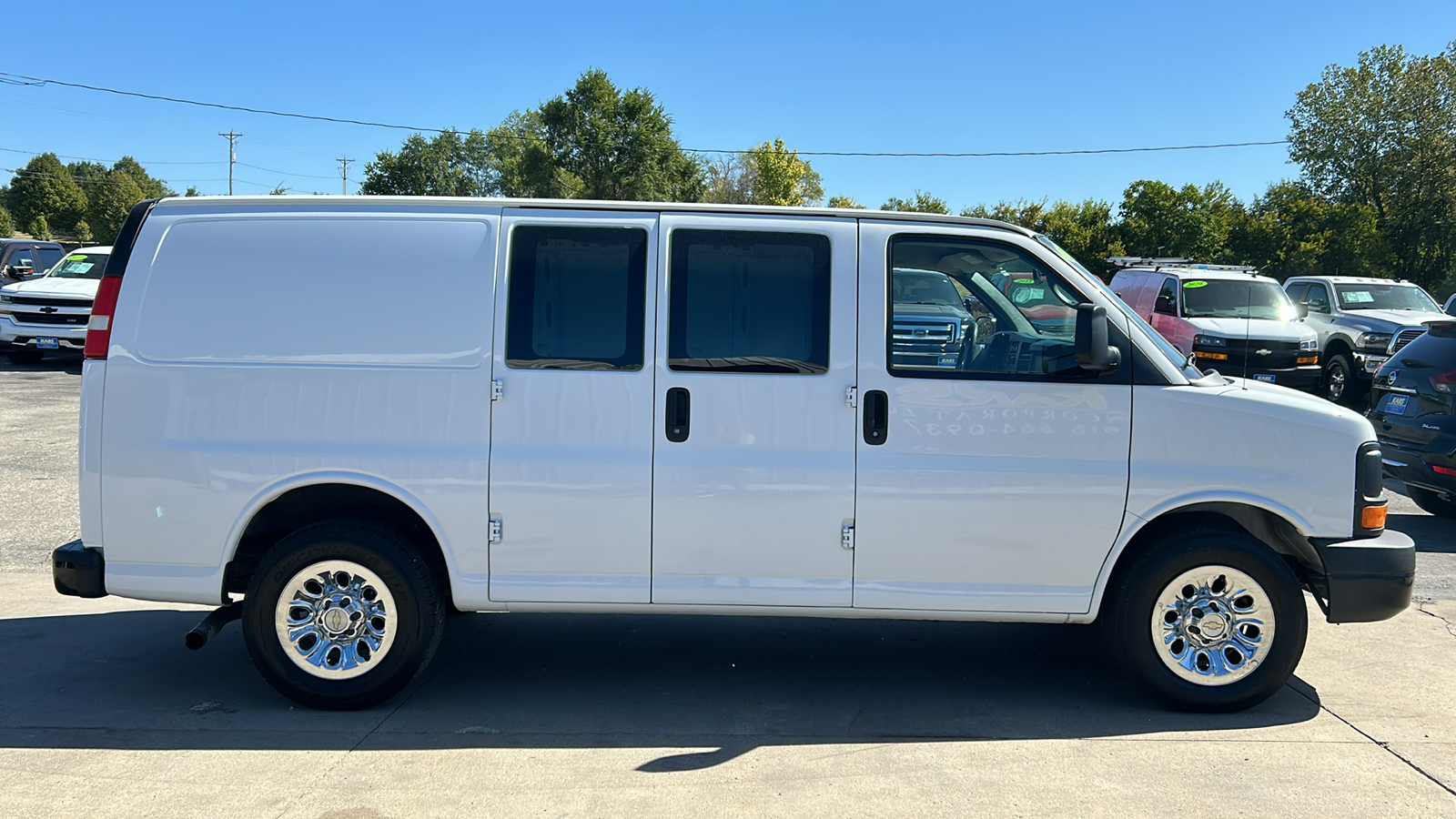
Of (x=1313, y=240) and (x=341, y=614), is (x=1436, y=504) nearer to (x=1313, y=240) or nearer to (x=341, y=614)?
(x=341, y=614)

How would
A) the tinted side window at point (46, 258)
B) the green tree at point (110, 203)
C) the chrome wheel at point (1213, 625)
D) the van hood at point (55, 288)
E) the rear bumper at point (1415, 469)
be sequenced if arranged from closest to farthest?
the chrome wheel at point (1213, 625), the rear bumper at point (1415, 469), the van hood at point (55, 288), the tinted side window at point (46, 258), the green tree at point (110, 203)

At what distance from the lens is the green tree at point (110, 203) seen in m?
90.6

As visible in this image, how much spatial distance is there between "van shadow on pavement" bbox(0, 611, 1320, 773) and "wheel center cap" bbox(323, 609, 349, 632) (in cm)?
39

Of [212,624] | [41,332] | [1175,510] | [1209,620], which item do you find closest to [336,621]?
Result: [212,624]

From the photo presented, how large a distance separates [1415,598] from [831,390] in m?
4.77

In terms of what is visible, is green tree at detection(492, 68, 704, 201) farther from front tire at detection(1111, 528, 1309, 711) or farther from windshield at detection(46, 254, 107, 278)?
front tire at detection(1111, 528, 1309, 711)

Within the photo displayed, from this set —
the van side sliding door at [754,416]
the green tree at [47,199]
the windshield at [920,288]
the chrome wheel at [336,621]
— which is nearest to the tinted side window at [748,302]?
the van side sliding door at [754,416]

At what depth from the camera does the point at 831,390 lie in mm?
4797

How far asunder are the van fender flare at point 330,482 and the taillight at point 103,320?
91 centimetres

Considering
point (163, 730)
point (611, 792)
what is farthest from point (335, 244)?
point (611, 792)

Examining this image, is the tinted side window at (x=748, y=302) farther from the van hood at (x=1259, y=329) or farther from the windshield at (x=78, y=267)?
the windshield at (x=78, y=267)

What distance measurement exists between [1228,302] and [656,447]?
589 inches

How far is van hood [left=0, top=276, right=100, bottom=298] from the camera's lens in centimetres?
1906

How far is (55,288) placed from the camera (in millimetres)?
19281
